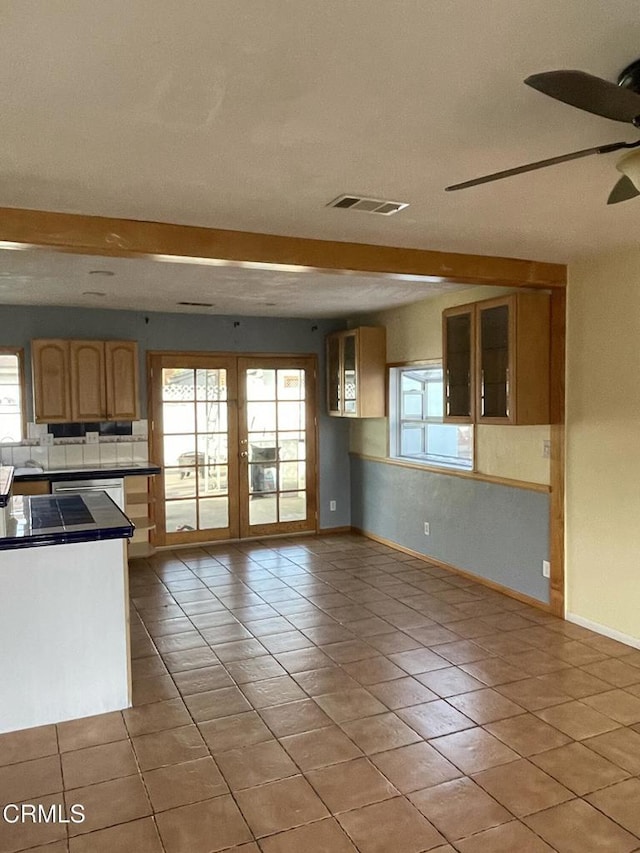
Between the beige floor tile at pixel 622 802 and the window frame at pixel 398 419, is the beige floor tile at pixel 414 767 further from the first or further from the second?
the window frame at pixel 398 419

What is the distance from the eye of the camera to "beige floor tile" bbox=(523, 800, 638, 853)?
226cm

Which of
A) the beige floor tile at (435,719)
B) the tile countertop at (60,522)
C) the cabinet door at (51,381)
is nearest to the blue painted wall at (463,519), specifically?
the beige floor tile at (435,719)

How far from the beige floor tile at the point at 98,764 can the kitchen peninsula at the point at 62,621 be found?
35 centimetres

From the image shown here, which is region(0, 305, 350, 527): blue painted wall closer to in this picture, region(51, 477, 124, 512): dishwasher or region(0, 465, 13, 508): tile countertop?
region(51, 477, 124, 512): dishwasher

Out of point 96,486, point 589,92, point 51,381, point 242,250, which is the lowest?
point 96,486

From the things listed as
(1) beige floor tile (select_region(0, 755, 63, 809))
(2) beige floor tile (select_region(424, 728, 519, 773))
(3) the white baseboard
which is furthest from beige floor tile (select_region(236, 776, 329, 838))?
(3) the white baseboard

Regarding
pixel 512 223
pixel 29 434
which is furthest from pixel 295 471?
pixel 512 223

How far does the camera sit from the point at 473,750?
286 centimetres

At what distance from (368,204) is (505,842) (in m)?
2.51

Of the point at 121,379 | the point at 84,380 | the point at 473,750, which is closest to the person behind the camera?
the point at 473,750

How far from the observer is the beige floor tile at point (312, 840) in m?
2.26

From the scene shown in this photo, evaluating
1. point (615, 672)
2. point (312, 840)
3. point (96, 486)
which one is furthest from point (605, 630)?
point (96, 486)

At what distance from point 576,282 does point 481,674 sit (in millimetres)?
2485

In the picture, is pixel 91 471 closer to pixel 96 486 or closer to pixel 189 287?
pixel 96 486
